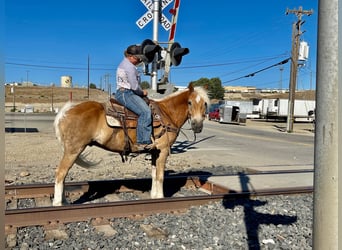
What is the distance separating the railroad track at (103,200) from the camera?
18.3ft

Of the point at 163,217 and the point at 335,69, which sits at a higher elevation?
the point at 335,69

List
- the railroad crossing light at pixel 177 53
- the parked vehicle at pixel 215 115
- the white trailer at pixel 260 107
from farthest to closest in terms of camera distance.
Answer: the white trailer at pixel 260 107, the parked vehicle at pixel 215 115, the railroad crossing light at pixel 177 53

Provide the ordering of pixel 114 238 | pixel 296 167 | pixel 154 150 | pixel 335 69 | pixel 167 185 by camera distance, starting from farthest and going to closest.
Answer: pixel 296 167, pixel 167 185, pixel 154 150, pixel 114 238, pixel 335 69

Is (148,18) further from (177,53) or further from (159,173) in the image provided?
(159,173)

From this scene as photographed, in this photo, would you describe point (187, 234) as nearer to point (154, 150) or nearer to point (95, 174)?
point (154, 150)

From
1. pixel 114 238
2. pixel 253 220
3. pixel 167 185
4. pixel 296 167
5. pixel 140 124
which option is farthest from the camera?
pixel 296 167

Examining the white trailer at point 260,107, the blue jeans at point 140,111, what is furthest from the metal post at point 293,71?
the blue jeans at point 140,111

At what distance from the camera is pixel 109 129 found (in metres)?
6.68

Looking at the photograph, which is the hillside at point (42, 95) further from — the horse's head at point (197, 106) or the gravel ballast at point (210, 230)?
the gravel ballast at point (210, 230)

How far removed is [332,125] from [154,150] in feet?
17.6

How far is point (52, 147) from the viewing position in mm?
16156

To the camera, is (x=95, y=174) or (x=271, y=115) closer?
(x=95, y=174)

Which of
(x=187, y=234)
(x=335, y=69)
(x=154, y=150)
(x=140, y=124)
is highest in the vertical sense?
(x=335, y=69)

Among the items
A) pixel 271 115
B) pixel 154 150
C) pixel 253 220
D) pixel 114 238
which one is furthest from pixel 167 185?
pixel 271 115
